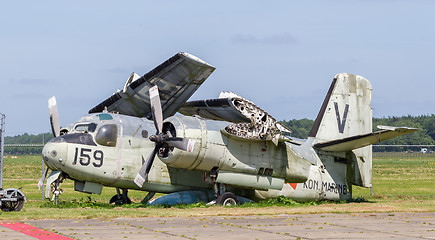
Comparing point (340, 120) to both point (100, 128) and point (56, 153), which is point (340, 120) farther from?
point (56, 153)

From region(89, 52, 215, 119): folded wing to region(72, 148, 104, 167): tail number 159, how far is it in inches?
192

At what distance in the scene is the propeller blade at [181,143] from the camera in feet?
75.7

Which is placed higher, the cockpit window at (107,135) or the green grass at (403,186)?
the cockpit window at (107,135)

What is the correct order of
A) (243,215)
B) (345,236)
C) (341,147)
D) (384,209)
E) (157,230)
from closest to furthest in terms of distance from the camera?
1. (345,236)
2. (157,230)
3. (243,215)
4. (384,209)
5. (341,147)

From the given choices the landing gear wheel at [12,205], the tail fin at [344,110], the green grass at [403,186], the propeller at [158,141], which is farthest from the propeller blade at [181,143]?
the green grass at [403,186]

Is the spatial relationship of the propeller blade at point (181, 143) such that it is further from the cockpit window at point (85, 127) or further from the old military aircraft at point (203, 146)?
the cockpit window at point (85, 127)

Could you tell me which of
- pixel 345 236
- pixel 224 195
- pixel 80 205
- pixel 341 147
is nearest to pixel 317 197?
pixel 341 147

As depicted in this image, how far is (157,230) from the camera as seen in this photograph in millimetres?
16625

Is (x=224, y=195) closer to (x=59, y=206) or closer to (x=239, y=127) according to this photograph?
(x=239, y=127)

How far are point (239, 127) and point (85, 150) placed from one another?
232 inches

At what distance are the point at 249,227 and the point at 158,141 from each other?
269 inches

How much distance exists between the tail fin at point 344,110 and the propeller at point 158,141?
808 cm

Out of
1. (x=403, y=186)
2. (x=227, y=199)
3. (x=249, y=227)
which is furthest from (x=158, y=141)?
(x=403, y=186)

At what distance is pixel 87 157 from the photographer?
2309 cm
